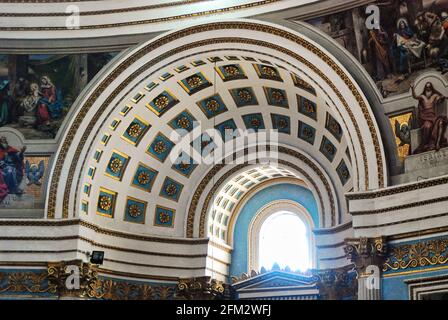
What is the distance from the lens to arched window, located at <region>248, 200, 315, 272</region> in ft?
81.5

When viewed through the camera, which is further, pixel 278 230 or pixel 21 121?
pixel 278 230

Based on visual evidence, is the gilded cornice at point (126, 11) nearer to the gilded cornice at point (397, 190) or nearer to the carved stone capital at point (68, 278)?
the gilded cornice at point (397, 190)

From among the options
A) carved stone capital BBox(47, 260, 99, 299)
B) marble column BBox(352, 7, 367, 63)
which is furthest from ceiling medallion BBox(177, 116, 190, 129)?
marble column BBox(352, 7, 367, 63)

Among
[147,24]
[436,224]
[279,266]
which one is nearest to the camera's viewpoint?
[436,224]

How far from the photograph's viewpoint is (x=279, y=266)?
950 inches

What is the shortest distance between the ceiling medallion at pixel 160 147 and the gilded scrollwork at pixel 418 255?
8.10m

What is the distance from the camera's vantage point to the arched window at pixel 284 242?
2491cm

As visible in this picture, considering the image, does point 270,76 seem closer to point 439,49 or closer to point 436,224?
point 439,49

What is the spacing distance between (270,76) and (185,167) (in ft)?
13.7

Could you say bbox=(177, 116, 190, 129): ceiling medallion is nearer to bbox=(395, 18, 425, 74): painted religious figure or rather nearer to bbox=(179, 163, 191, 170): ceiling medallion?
bbox=(179, 163, 191, 170): ceiling medallion

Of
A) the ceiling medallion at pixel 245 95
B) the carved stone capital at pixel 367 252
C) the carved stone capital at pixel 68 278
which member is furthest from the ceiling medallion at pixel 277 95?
the carved stone capital at pixel 68 278

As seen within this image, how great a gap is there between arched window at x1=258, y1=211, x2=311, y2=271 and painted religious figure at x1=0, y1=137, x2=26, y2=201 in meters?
8.10

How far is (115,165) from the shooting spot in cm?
2212
